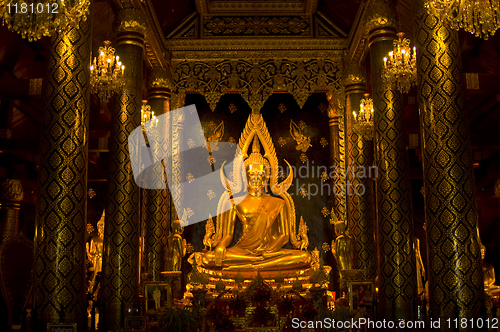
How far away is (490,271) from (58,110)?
7.61 m

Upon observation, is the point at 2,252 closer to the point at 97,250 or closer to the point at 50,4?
the point at 50,4

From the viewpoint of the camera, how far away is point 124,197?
6727 mm

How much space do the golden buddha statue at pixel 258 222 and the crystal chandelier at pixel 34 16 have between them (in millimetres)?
5588

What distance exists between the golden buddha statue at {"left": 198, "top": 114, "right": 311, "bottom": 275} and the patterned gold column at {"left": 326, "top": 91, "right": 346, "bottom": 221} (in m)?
0.82

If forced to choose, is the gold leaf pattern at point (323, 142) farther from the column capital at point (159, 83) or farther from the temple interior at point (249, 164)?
the column capital at point (159, 83)

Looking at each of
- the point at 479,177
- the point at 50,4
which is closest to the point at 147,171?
the point at 50,4

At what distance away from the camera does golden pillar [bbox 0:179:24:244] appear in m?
10.7

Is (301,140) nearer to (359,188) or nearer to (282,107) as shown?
(282,107)

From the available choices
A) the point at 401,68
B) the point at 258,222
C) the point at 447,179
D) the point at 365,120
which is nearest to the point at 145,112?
the point at 258,222

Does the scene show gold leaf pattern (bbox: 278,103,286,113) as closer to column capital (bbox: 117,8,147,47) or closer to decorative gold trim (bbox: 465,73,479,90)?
column capital (bbox: 117,8,147,47)

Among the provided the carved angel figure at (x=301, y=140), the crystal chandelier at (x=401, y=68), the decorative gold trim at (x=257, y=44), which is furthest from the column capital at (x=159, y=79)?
the crystal chandelier at (x=401, y=68)

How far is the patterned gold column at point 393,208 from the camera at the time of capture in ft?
20.2

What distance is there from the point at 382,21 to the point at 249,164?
400cm

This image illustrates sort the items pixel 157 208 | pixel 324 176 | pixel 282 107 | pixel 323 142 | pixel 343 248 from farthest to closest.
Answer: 1. pixel 282 107
2. pixel 323 142
3. pixel 324 176
4. pixel 157 208
5. pixel 343 248
